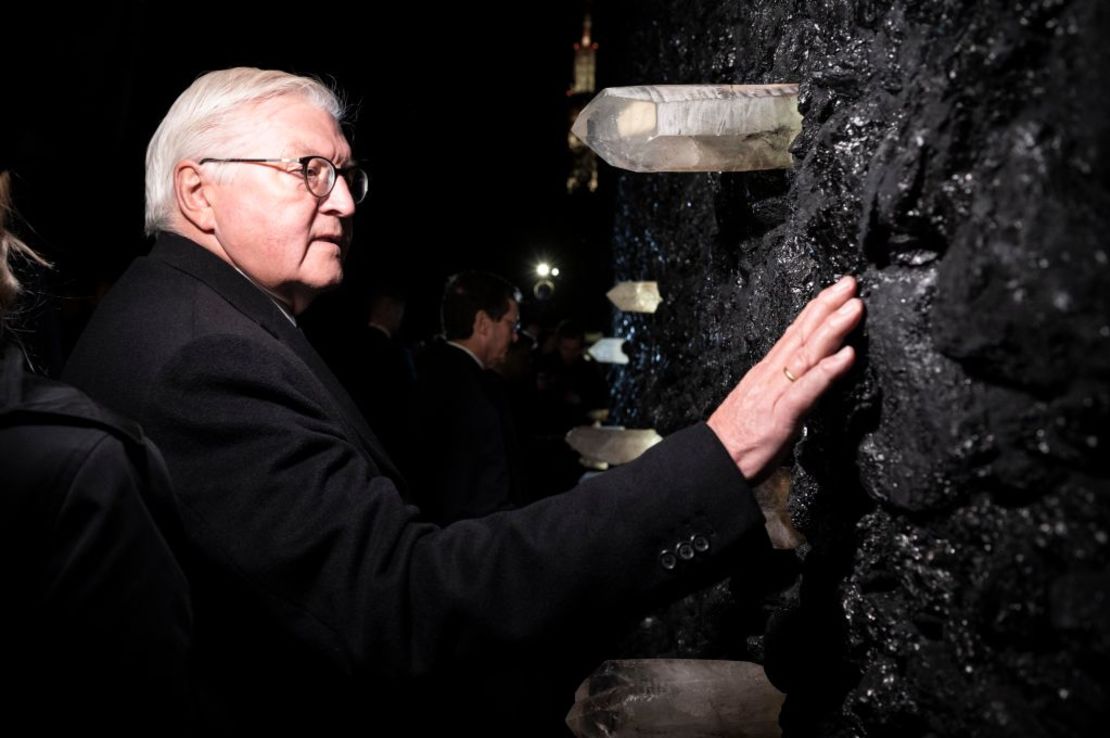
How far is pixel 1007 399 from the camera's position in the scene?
909 millimetres

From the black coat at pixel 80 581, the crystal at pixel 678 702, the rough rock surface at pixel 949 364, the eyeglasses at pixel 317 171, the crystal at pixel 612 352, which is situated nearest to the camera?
the rough rock surface at pixel 949 364

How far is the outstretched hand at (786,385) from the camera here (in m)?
1.17

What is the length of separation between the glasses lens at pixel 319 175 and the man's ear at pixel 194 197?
188 millimetres

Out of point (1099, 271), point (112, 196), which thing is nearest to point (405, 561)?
point (1099, 271)

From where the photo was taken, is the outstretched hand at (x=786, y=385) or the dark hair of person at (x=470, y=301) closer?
the outstretched hand at (x=786, y=385)

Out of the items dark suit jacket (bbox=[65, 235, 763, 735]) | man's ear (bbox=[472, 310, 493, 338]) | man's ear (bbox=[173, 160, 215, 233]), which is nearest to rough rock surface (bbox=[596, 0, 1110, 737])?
dark suit jacket (bbox=[65, 235, 763, 735])

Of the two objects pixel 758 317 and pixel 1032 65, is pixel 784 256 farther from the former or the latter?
pixel 1032 65

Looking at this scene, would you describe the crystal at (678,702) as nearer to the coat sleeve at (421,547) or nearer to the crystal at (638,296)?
the coat sleeve at (421,547)

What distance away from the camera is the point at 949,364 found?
1.02 meters

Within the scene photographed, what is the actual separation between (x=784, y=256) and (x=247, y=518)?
3.64ft

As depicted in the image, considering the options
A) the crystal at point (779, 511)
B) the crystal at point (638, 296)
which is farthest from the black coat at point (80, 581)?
the crystal at point (638, 296)

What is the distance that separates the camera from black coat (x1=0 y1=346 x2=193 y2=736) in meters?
0.91

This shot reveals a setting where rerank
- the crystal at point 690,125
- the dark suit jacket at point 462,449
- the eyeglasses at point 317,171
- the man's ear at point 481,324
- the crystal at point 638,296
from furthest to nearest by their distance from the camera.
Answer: the man's ear at point 481,324 < the crystal at point 638,296 < the dark suit jacket at point 462,449 < the eyeglasses at point 317,171 < the crystal at point 690,125

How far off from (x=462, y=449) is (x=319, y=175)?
1880 mm
